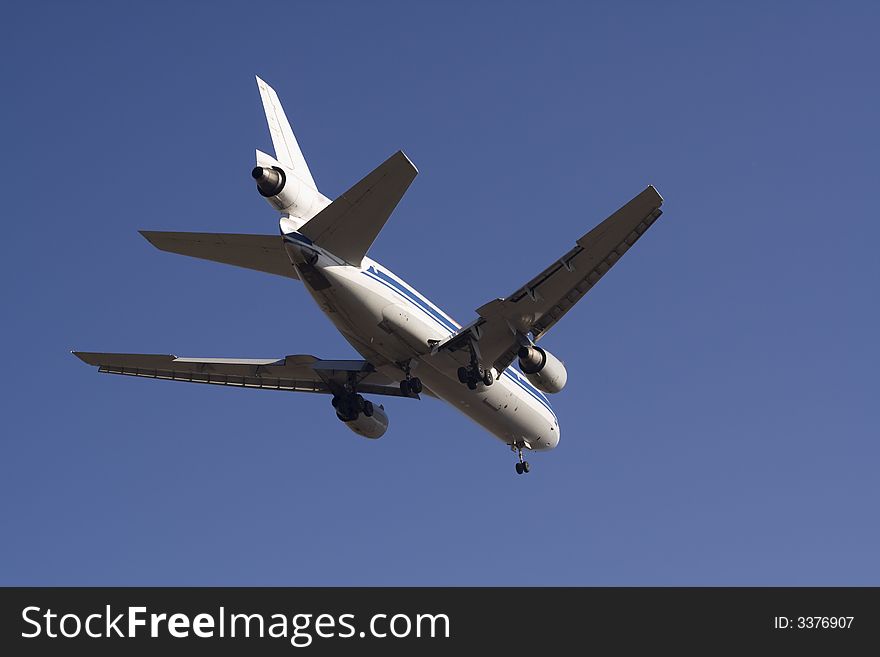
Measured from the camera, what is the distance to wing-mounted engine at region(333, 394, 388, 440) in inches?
1249

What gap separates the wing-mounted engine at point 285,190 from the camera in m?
24.9

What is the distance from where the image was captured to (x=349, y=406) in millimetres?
31703

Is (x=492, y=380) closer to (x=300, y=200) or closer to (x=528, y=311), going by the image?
(x=528, y=311)

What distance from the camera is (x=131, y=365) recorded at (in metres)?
32.0

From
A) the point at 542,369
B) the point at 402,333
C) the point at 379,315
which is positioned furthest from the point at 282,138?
the point at 542,369

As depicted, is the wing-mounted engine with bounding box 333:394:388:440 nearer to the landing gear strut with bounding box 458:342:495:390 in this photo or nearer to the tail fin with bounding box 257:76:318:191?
the landing gear strut with bounding box 458:342:495:390

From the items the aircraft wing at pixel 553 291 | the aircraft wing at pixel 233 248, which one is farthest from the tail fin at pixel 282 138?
the aircraft wing at pixel 553 291

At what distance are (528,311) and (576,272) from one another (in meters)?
1.58

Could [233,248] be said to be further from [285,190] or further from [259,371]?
[259,371]

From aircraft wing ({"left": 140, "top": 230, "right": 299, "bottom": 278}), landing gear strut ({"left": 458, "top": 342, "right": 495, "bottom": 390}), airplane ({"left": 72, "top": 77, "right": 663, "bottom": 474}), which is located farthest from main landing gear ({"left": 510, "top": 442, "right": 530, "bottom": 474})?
aircraft wing ({"left": 140, "top": 230, "right": 299, "bottom": 278})

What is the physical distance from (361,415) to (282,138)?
8525 mm

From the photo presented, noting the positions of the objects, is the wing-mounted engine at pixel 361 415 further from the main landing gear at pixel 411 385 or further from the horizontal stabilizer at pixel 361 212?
the horizontal stabilizer at pixel 361 212
